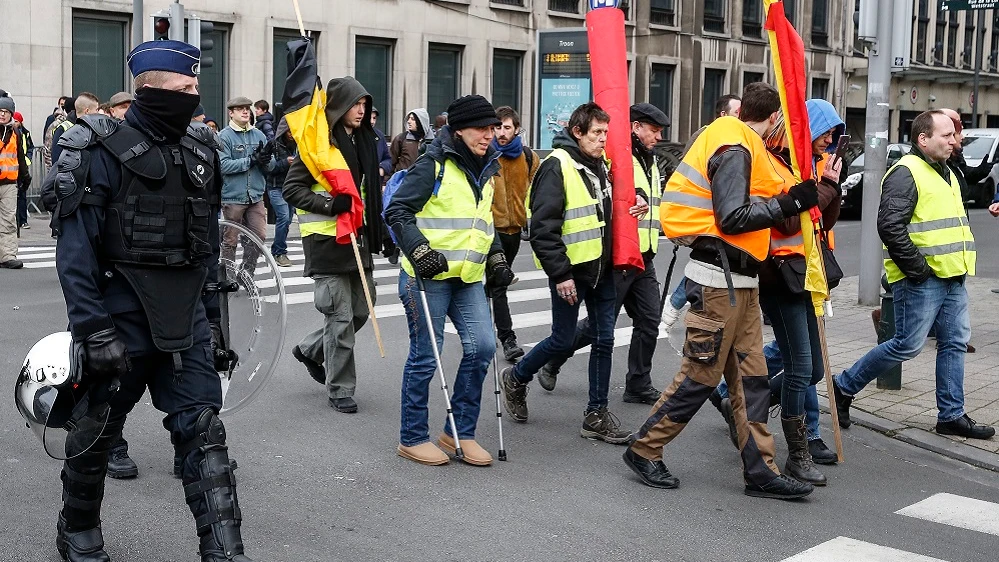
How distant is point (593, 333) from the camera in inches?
282

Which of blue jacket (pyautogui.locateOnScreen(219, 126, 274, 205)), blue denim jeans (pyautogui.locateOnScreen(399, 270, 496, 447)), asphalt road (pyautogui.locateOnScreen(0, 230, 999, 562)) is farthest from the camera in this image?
blue jacket (pyautogui.locateOnScreen(219, 126, 274, 205))

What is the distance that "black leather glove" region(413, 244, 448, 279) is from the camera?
6195mm

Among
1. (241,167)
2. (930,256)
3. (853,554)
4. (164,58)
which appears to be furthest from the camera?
(241,167)

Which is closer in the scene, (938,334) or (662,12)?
(938,334)

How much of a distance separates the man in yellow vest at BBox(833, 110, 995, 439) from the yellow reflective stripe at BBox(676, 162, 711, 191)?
179 cm

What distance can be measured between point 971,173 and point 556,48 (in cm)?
1160

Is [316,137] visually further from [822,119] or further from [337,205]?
[822,119]

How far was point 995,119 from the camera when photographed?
53.6 meters

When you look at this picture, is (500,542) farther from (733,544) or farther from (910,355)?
(910,355)

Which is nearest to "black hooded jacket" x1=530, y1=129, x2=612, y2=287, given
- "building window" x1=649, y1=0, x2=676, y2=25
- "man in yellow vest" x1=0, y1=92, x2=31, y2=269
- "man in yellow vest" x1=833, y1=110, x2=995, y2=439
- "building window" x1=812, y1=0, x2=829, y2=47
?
"man in yellow vest" x1=833, y1=110, x2=995, y2=439

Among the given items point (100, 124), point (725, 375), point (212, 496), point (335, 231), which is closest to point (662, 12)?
point (335, 231)

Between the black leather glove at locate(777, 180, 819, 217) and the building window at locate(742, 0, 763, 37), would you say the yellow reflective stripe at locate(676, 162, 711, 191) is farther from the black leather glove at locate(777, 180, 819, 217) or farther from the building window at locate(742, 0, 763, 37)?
the building window at locate(742, 0, 763, 37)

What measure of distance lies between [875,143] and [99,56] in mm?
15856

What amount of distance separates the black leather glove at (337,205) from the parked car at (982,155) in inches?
971
